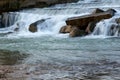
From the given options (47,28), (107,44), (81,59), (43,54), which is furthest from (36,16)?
(81,59)

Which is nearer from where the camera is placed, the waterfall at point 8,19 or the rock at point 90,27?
the rock at point 90,27

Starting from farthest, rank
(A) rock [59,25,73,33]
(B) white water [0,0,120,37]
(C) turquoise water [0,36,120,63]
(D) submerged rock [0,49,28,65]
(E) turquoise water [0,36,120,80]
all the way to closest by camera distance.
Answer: (B) white water [0,0,120,37], (A) rock [59,25,73,33], (C) turquoise water [0,36,120,63], (D) submerged rock [0,49,28,65], (E) turquoise water [0,36,120,80]

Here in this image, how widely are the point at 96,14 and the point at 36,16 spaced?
6351 millimetres

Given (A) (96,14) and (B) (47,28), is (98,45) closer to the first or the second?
(A) (96,14)

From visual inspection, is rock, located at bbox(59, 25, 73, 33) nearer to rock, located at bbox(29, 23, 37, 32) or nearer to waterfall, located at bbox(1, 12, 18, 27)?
rock, located at bbox(29, 23, 37, 32)

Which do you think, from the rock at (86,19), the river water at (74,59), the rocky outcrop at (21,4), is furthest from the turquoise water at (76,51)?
the rocky outcrop at (21,4)

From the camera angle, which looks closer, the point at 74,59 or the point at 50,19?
the point at 74,59

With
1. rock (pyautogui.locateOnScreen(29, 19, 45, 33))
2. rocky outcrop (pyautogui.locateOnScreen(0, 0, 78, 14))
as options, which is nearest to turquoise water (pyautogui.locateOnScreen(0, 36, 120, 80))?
rock (pyautogui.locateOnScreen(29, 19, 45, 33))

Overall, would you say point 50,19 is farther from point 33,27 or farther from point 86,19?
point 86,19

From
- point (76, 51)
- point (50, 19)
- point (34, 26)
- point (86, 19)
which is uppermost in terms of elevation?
point (86, 19)

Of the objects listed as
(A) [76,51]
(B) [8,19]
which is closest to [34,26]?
(B) [8,19]

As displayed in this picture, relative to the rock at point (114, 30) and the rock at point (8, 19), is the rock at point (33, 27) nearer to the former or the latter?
the rock at point (8, 19)

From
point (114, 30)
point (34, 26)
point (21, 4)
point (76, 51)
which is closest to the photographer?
point (76, 51)

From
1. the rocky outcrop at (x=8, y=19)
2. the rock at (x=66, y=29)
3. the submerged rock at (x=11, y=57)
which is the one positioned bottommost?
the rocky outcrop at (x=8, y=19)
